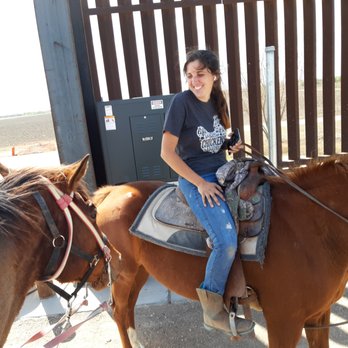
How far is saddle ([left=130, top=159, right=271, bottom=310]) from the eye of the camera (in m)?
2.11

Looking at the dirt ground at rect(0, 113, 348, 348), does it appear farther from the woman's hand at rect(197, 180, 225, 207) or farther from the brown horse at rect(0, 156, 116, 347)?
the brown horse at rect(0, 156, 116, 347)

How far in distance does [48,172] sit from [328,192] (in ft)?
5.25

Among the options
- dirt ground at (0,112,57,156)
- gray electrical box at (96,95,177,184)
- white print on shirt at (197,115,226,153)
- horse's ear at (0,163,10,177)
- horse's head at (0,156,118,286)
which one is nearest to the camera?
horse's head at (0,156,118,286)

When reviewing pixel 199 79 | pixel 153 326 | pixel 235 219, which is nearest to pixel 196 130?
pixel 199 79

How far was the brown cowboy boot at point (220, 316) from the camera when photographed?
2113 millimetres

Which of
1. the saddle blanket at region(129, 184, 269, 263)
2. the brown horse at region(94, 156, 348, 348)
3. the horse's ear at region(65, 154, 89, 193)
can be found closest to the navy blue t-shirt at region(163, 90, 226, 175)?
the saddle blanket at region(129, 184, 269, 263)

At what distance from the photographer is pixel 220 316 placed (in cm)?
214

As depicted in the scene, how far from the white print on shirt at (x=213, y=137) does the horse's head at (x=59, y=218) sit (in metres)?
0.93

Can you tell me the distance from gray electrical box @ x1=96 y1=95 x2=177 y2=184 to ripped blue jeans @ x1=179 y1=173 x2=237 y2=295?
6.95 ft

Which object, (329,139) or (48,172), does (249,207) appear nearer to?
(48,172)

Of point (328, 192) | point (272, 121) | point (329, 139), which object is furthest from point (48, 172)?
point (329, 139)

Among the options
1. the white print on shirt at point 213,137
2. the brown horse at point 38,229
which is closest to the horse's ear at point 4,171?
the brown horse at point 38,229

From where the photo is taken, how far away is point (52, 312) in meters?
3.72

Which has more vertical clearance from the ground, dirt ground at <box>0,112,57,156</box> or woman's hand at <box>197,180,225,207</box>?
woman's hand at <box>197,180,225,207</box>
